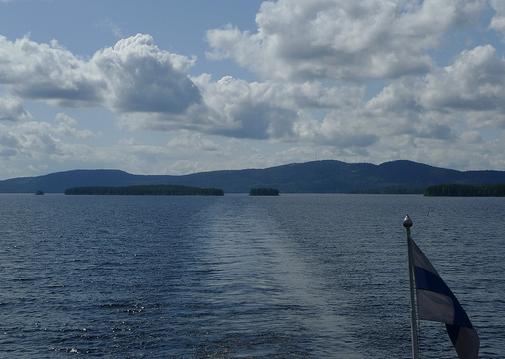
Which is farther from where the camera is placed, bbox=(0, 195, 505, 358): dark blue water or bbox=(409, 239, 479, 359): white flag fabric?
bbox=(0, 195, 505, 358): dark blue water

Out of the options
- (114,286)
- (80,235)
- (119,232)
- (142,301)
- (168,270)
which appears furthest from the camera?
(119,232)

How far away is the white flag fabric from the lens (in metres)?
18.4

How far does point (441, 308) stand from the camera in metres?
18.5

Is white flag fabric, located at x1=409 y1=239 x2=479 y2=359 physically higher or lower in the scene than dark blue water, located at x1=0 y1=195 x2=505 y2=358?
higher

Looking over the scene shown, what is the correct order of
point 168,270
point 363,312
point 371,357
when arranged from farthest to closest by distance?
point 168,270 < point 363,312 < point 371,357

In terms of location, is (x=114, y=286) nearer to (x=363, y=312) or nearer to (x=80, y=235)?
(x=363, y=312)

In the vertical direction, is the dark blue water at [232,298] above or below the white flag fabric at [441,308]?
below

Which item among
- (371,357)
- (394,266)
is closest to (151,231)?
(394,266)

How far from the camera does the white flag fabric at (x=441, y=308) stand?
1841 cm

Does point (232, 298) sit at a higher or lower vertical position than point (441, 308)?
lower

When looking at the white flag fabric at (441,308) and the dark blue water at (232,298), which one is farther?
the dark blue water at (232,298)

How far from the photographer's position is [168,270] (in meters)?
64.8

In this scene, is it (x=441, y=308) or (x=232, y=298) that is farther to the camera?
(x=232, y=298)

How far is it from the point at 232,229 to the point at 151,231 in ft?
53.5
